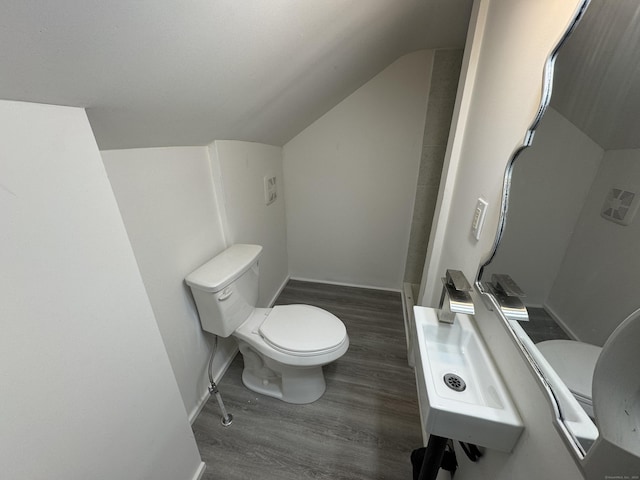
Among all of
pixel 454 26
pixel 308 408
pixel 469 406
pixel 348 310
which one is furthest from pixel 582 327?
pixel 348 310

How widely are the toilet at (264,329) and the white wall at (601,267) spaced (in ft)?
3.14

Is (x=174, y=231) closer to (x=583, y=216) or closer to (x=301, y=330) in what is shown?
(x=301, y=330)

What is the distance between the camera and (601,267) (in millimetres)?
472

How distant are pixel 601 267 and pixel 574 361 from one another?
20 centimetres

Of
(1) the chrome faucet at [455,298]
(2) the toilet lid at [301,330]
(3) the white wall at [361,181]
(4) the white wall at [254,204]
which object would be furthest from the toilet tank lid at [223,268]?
(3) the white wall at [361,181]

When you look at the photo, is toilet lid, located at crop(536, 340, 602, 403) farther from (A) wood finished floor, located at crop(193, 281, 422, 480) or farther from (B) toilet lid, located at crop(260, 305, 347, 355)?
(A) wood finished floor, located at crop(193, 281, 422, 480)

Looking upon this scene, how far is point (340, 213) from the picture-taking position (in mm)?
2260

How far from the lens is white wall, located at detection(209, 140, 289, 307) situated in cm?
136

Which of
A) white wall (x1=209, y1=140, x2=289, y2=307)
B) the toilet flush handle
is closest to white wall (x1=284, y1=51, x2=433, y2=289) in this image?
white wall (x1=209, y1=140, x2=289, y2=307)

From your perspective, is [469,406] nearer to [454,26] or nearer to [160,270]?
[160,270]

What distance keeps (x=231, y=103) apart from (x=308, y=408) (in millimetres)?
1542

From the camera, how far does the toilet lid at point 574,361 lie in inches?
17.9

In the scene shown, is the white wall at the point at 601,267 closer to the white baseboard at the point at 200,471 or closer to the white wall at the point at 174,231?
the white wall at the point at 174,231

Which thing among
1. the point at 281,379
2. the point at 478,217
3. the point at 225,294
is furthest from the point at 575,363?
the point at 281,379
